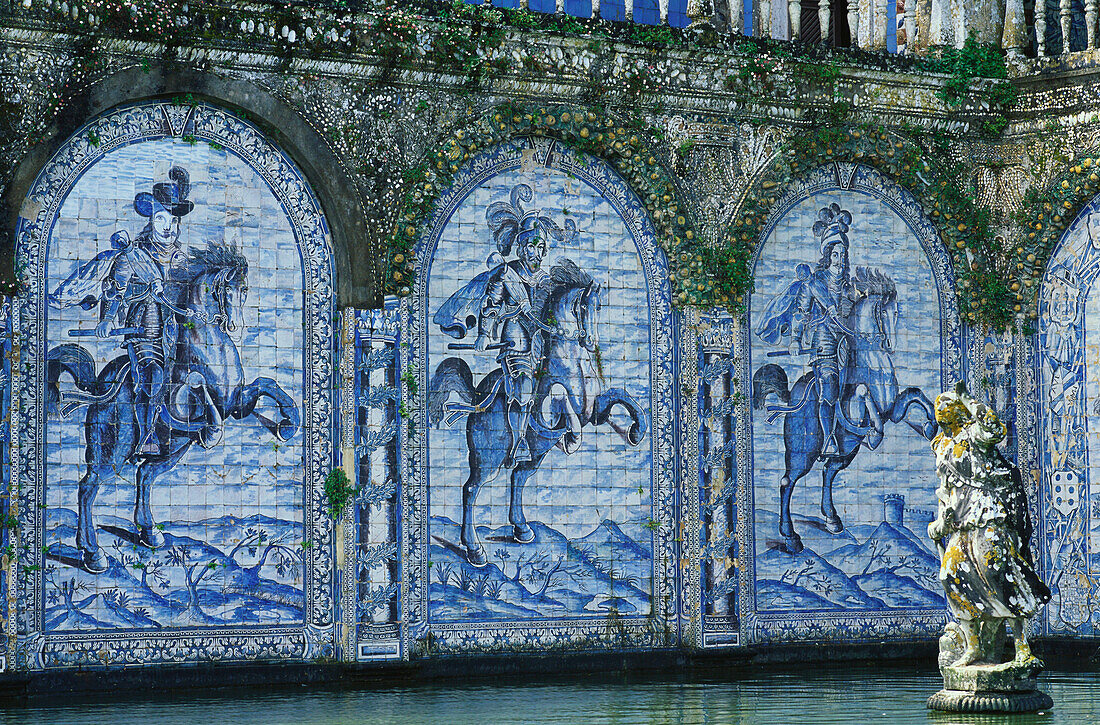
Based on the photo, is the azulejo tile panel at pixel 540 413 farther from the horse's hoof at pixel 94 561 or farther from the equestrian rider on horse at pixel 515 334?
the horse's hoof at pixel 94 561

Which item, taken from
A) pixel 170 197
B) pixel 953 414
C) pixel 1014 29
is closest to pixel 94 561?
pixel 170 197

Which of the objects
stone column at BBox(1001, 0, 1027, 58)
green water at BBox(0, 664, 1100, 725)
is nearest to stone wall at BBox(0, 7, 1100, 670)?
stone column at BBox(1001, 0, 1027, 58)

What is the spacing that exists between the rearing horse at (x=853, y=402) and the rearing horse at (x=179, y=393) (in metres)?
4.73

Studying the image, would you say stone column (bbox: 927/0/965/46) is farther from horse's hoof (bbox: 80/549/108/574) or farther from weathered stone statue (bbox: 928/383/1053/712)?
horse's hoof (bbox: 80/549/108/574)

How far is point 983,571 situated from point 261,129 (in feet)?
23.5

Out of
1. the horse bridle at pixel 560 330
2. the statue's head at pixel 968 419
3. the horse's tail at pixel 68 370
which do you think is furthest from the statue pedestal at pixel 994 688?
the horse's tail at pixel 68 370

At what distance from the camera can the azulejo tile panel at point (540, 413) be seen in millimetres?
14922

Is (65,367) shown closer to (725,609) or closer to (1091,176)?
(725,609)

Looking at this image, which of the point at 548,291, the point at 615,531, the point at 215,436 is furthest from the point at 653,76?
the point at 215,436

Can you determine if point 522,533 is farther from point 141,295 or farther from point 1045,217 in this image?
point 1045,217

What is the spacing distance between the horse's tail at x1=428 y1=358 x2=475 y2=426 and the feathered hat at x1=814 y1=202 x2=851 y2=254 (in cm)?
386

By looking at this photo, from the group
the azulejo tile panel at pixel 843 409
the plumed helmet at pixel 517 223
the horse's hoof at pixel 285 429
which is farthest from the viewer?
the azulejo tile panel at pixel 843 409

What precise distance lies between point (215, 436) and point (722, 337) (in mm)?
4828

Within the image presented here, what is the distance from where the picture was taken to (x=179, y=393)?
14094 mm
